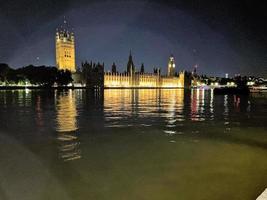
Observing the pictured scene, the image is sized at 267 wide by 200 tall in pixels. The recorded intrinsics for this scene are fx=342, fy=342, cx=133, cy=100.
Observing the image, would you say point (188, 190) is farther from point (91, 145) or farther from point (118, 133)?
point (118, 133)

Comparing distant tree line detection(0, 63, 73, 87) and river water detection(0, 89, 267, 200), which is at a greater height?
distant tree line detection(0, 63, 73, 87)

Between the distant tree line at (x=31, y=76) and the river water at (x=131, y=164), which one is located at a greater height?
the distant tree line at (x=31, y=76)

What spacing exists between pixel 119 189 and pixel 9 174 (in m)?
2.81

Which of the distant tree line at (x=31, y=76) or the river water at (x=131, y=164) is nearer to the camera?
the river water at (x=131, y=164)

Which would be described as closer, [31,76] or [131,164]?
[131,164]

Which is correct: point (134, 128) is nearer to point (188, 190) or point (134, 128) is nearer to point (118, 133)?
point (118, 133)

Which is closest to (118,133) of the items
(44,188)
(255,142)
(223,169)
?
(255,142)

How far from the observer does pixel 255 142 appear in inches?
496

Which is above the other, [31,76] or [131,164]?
[31,76]

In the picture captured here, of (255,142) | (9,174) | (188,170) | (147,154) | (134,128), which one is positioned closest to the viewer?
(9,174)

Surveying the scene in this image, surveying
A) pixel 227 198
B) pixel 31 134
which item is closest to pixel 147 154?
pixel 227 198

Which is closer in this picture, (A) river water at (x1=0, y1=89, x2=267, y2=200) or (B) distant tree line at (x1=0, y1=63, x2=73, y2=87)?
(A) river water at (x1=0, y1=89, x2=267, y2=200)

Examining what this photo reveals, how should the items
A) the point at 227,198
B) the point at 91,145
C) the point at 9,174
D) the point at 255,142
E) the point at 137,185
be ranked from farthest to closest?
the point at 255,142
the point at 91,145
the point at 9,174
the point at 137,185
the point at 227,198

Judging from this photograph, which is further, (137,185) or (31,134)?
(31,134)
